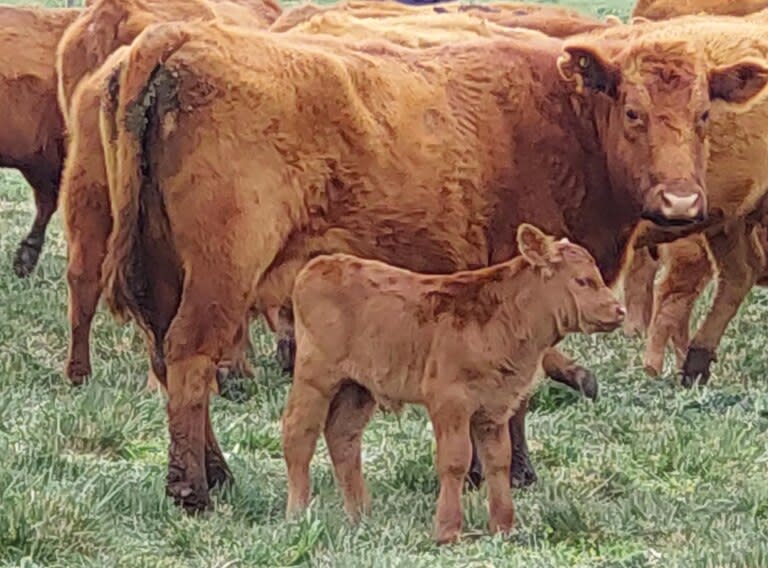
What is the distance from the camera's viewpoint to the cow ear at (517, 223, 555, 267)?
6.11 m

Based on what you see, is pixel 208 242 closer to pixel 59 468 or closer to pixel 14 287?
pixel 59 468

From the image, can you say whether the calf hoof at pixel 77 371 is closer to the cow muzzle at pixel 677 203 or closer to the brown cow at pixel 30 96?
the brown cow at pixel 30 96

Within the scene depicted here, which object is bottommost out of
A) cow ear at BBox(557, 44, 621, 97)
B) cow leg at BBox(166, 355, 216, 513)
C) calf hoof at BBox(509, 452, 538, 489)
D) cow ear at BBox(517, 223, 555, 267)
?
calf hoof at BBox(509, 452, 538, 489)

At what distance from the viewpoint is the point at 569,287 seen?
6.09m

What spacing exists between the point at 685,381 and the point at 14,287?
14.4 feet

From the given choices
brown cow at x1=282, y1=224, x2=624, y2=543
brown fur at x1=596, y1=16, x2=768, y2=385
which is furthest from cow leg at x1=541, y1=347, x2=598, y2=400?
brown cow at x1=282, y1=224, x2=624, y2=543

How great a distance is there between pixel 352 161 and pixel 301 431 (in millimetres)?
1060

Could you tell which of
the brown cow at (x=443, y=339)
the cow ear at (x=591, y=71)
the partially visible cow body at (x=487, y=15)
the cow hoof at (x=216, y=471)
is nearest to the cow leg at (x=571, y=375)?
the cow ear at (x=591, y=71)

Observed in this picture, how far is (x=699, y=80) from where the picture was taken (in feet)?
23.0

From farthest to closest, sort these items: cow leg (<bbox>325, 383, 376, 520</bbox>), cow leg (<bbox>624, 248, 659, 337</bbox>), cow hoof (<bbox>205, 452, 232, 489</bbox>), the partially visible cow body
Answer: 1. the partially visible cow body
2. cow leg (<bbox>624, 248, 659, 337</bbox>)
3. cow hoof (<bbox>205, 452, 232, 489</bbox>)
4. cow leg (<bbox>325, 383, 376, 520</bbox>)

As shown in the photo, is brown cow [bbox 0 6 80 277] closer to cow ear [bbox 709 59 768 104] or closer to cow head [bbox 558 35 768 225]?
cow head [bbox 558 35 768 225]

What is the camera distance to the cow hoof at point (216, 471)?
657 cm

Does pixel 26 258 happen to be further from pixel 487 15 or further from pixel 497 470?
pixel 497 470

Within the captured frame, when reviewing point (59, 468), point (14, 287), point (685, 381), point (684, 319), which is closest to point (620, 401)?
point (685, 381)
